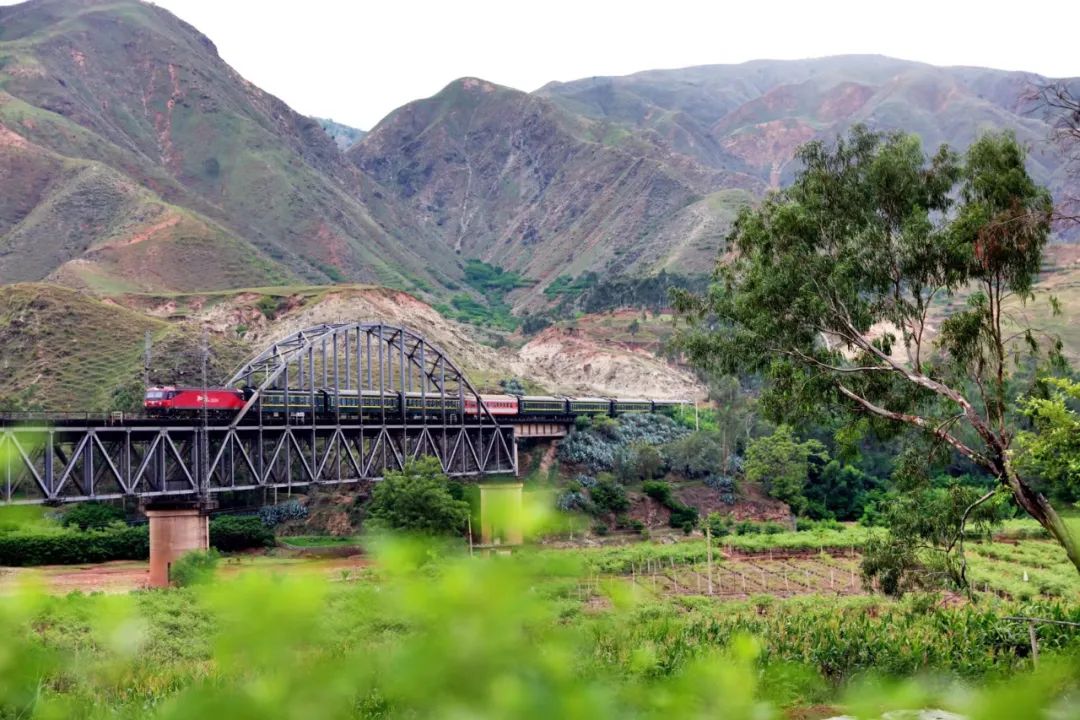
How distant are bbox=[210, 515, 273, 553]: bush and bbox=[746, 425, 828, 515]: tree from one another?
2880cm

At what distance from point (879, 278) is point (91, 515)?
36095mm

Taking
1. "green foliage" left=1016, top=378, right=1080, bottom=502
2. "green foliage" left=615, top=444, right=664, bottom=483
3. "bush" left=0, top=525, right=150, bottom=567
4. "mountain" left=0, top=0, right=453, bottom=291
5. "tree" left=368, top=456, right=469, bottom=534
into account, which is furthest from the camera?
"mountain" left=0, top=0, right=453, bottom=291

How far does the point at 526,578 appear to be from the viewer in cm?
262

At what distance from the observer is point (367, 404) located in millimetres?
54781

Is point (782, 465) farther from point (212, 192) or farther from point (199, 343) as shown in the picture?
point (212, 192)

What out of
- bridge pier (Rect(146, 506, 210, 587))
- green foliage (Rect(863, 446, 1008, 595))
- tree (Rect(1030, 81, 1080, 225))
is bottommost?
bridge pier (Rect(146, 506, 210, 587))

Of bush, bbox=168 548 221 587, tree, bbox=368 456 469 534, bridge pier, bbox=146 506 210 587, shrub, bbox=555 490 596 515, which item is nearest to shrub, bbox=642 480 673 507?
shrub, bbox=555 490 596 515

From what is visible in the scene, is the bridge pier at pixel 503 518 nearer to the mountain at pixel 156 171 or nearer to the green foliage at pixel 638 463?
the green foliage at pixel 638 463

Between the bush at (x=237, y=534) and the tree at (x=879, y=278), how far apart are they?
2524 cm

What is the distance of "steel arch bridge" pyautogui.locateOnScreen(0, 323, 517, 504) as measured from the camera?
114 ft

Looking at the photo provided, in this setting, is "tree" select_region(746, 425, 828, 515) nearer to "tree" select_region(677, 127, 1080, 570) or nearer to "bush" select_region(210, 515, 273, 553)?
"bush" select_region(210, 515, 273, 553)

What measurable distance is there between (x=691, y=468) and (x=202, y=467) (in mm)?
31570

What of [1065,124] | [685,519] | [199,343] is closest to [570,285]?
[199,343]

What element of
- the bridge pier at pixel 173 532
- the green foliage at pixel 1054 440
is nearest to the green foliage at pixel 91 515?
the bridge pier at pixel 173 532
